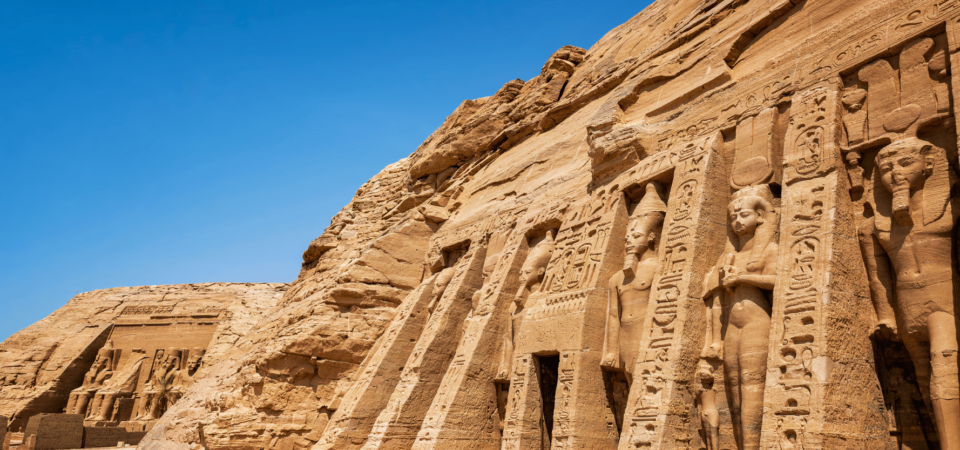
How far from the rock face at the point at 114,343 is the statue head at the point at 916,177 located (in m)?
19.4

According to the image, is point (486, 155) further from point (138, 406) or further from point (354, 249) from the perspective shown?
point (138, 406)

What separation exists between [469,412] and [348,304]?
4894 millimetres

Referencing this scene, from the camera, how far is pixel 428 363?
32.4 feet

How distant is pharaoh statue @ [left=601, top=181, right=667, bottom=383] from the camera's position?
694cm

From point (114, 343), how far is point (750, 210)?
24.3m

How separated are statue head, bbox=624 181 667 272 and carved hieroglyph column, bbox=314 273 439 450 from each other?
16.6 ft

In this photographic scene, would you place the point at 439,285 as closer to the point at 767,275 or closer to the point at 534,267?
the point at 534,267

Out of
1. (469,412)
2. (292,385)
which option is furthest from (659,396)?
(292,385)

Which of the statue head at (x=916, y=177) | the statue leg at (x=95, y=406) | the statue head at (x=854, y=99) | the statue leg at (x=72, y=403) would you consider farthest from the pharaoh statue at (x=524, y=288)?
the statue leg at (x=72, y=403)

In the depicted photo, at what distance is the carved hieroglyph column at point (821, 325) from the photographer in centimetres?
455

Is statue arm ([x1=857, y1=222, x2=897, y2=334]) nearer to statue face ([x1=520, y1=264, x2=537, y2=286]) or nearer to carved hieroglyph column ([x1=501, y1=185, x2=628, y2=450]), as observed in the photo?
carved hieroglyph column ([x1=501, y1=185, x2=628, y2=450])

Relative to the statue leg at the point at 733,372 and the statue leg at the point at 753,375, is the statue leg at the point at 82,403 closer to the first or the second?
the statue leg at the point at 733,372

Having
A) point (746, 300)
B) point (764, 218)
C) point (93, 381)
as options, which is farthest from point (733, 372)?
point (93, 381)

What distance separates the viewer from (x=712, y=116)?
775 centimetres
